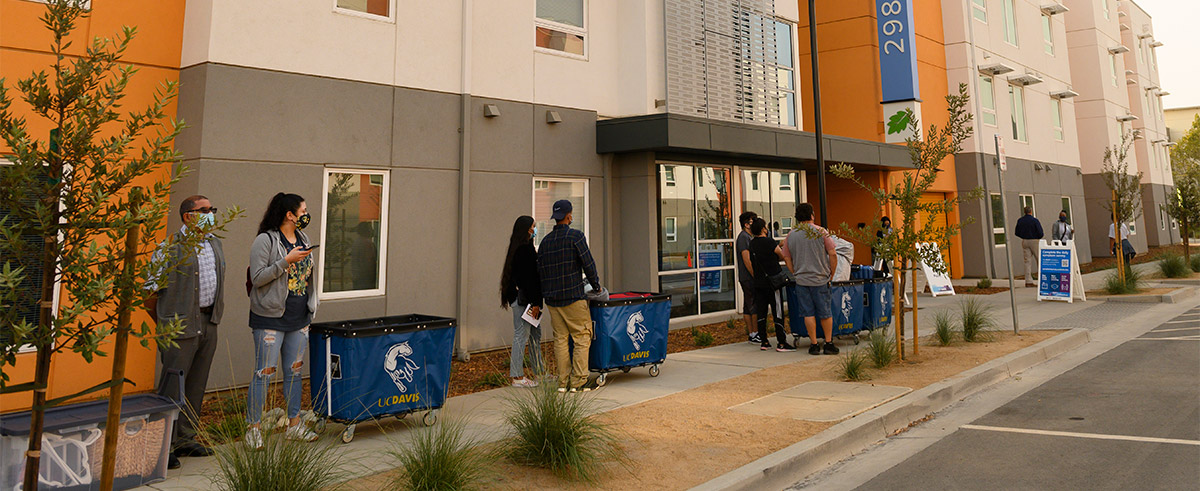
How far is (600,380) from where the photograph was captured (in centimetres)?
787

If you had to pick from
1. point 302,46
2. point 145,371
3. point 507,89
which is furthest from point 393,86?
point 145,371

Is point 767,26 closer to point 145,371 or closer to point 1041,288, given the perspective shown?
point 1041,288

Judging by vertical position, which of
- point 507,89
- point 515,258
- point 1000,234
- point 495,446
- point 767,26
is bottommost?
point 495,446

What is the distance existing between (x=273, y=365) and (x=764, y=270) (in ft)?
22.2

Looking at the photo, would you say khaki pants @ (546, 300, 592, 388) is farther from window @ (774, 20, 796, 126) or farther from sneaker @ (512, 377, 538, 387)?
window @ (774, 20, 796, 126)

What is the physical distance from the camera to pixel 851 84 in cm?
1977

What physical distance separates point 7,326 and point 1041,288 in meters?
18.0

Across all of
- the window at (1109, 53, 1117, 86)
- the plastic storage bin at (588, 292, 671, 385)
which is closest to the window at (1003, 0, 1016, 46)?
the window at (1109, 53, 1117, 86)

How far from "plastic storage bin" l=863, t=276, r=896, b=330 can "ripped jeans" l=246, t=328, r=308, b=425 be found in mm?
8252

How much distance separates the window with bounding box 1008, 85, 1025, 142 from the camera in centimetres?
2444

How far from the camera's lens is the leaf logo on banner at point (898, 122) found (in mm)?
18312

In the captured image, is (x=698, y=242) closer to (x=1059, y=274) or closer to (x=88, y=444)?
(x=1059, y=274)

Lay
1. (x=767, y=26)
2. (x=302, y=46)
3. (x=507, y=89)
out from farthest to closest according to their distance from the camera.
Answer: (x=767, y=26)
(x=507, y=89)
(x=302, y=46)

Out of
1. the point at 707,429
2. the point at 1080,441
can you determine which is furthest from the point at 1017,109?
the point at 707,429
